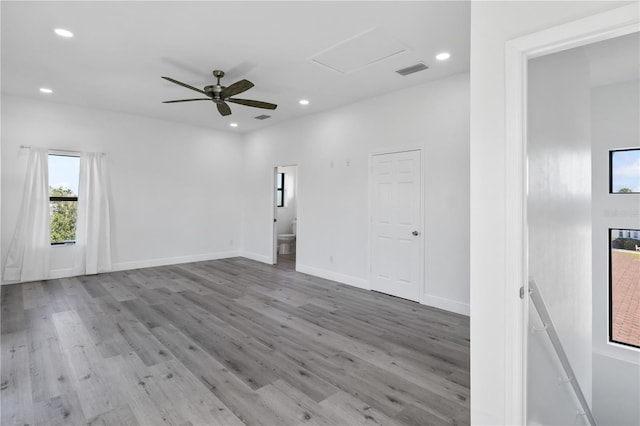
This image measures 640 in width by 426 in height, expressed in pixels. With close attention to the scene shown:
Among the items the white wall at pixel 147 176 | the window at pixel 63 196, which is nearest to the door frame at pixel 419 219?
the white wall at pixel 147 176

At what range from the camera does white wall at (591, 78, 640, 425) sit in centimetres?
413

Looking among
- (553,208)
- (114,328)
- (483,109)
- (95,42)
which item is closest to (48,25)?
(95,42)

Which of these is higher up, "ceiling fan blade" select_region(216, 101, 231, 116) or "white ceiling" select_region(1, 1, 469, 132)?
"white ceiling" select_region(1, 1, 469, 132)

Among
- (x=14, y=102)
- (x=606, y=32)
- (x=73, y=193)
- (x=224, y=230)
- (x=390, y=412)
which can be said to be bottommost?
(x=390, y=412)

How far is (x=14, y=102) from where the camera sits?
5.05 meters

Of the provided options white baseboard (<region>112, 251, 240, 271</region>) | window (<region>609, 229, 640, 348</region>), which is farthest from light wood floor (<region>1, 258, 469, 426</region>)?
window (<region>609, 229, 640, 348</region>)

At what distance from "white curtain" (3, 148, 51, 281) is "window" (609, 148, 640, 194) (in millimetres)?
8534

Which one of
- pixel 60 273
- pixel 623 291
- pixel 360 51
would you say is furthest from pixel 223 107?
pixel 623 291

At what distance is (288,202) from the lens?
9266 mm

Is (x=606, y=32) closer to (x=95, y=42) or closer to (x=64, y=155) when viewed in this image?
(x=95, y=42)

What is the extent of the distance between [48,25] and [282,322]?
376cm

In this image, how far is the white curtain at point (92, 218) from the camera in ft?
18.4

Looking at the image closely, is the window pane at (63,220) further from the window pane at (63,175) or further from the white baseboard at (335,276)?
the white baseboard at (335,276)

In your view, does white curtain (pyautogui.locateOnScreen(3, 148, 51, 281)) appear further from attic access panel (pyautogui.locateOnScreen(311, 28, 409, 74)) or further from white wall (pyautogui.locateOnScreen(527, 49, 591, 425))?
white wall (pyautogui.locateOnScreen(527, 49, 591, 425))
